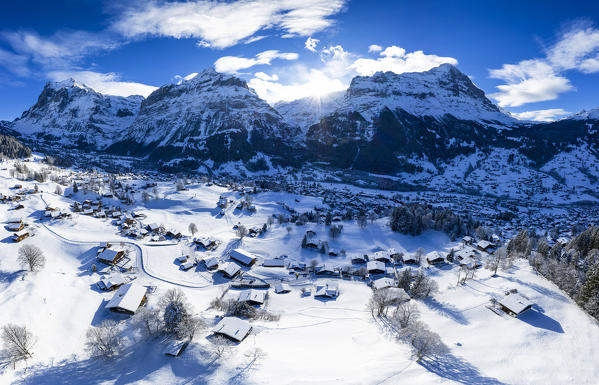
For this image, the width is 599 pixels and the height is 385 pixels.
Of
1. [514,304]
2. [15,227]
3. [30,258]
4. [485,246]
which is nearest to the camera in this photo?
[514,304]

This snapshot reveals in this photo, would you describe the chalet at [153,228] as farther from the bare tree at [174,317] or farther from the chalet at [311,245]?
the bare tree at [174,317]

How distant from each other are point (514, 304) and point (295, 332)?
1506 inches

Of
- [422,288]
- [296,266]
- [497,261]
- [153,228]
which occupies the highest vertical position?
[497,261]

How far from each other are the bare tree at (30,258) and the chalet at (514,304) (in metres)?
91.3

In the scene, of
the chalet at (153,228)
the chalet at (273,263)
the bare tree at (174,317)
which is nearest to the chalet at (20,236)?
the chalet at (153,228)

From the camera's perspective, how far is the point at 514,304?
143 feet

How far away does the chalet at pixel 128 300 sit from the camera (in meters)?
42.4

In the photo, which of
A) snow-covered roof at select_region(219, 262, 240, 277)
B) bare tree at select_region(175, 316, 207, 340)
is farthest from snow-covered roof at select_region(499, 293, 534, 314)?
snow-covered roof at select_region(219, 262, 240, 277)

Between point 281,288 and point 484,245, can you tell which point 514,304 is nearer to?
point 281,288

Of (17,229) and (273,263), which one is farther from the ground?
(17,229)

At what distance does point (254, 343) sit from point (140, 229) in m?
76.1

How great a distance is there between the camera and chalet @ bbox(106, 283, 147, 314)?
139ft

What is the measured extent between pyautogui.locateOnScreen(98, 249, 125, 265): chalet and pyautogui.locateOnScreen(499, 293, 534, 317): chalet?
84266 millimetres

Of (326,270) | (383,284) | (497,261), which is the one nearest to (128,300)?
(326,270)
